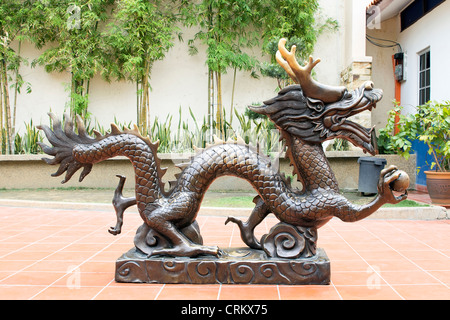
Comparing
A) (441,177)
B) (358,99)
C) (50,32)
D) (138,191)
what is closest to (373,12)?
(441,177)

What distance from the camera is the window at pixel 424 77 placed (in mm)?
7520

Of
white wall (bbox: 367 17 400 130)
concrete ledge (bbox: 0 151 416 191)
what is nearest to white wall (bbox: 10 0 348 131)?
concrete ledge (bbox: 0 151 416 191)

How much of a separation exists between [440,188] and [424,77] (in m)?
3.35

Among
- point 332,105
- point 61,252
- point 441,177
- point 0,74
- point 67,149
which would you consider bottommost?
point 61,252

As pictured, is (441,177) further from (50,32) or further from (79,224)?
(50,32)

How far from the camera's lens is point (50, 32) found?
7895mm

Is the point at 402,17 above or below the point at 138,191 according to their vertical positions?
above

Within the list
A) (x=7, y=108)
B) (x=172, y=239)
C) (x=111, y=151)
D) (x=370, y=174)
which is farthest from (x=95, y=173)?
(x=172, y=239)

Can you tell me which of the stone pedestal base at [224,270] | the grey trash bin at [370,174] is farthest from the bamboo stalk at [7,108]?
the stone pedestal base at [224,270]

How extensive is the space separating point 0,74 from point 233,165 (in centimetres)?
701

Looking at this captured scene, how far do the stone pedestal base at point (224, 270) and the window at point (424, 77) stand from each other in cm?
636

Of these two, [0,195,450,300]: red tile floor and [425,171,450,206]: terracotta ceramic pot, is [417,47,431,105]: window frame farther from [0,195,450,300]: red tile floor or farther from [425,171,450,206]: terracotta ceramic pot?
[0,195,450,300]: red tile floor

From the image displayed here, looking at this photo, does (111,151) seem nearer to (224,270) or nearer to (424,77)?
(224,270)

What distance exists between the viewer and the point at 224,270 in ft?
7.31
